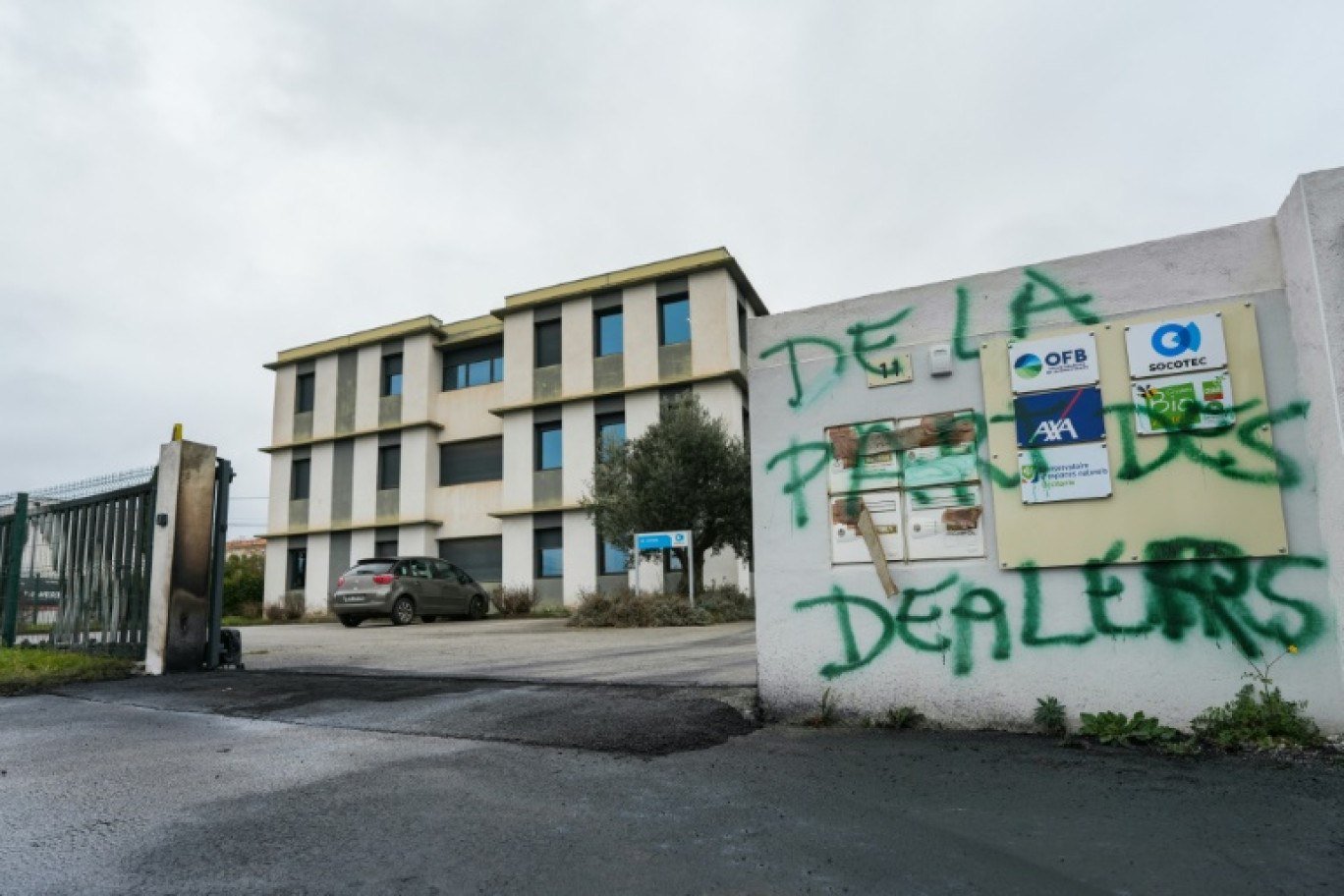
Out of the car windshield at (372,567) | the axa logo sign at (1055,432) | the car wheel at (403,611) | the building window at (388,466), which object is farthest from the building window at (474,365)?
the axa logo sign at (1055,432)

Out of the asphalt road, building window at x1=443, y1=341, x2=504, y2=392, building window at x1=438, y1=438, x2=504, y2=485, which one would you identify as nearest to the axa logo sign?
the asphalt road

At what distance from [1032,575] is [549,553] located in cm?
2188

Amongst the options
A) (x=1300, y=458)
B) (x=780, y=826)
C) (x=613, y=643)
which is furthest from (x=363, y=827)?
(x=613, y=643)

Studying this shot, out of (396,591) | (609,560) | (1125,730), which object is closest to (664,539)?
(396,591)

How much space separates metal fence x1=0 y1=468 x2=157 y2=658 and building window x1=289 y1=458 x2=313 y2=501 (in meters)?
19.9

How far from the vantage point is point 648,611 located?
56.4 ft

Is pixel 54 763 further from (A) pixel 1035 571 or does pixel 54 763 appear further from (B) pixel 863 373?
(A) pixel 1035 571

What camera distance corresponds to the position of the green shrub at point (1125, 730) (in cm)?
455

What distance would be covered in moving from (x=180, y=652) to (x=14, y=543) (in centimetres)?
415

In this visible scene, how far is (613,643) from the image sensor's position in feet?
39.9

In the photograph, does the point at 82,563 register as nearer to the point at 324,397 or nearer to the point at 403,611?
the point at 403,611

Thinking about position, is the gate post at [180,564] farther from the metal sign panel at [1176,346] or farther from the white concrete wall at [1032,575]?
the metal sign panel at [1176,346]

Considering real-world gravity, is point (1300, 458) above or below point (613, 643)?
above

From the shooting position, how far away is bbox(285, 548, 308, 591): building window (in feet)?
99.3
